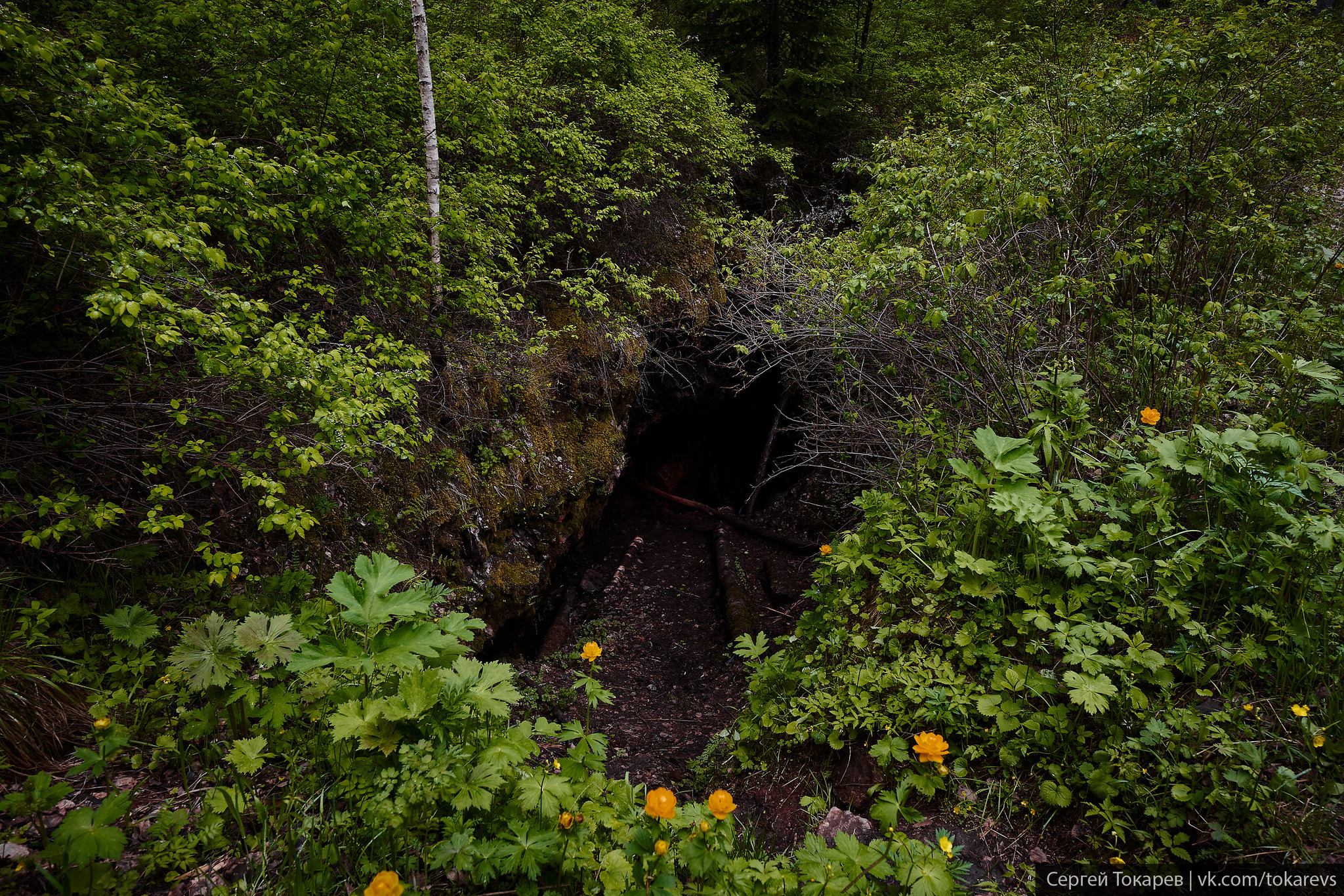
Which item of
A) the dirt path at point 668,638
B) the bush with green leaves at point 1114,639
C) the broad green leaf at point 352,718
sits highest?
the broad green leaf at point 352,718

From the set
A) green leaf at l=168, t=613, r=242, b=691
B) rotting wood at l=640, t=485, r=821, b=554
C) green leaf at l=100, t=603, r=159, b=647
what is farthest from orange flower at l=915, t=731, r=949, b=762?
rotting wood at l=640, t=485, r=821, b=554

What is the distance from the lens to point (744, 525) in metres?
9.67

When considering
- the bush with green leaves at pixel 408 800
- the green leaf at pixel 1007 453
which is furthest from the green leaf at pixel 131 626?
the green leaf at pixel 1007 453

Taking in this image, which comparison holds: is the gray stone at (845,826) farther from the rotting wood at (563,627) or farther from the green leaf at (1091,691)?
the rotting wood at (563,627)

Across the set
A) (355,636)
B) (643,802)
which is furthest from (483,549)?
(643,802)

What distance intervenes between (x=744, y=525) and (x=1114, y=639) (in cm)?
722

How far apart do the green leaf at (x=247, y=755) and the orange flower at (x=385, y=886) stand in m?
0.77

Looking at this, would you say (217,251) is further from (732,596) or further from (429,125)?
(732,596)

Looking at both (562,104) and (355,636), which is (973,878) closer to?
(355,636)

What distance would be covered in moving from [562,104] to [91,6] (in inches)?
194

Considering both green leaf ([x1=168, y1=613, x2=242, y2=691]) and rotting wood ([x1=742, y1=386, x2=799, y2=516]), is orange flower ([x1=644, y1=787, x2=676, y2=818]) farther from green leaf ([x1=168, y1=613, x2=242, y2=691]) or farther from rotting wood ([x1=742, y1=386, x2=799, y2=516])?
rotting wood ([x1=742, y1=386, x2=799, y2=516])

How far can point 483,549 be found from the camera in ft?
18.2

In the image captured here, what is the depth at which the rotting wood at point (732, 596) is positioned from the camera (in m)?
6.95

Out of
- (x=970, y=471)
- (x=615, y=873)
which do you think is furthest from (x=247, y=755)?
(x=970, y=471)
